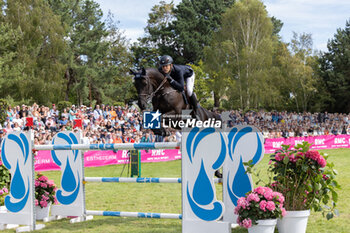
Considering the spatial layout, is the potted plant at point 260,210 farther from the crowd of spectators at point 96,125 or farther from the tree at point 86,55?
the tree at point 86,55

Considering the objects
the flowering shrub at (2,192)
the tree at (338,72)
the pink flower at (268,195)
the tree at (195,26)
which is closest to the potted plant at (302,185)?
the pink flower at (268,195)

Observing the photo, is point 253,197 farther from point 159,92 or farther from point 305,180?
point 159,92

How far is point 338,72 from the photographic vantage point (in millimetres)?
40281

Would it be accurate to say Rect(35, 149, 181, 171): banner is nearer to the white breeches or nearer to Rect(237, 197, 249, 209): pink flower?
the white breeches

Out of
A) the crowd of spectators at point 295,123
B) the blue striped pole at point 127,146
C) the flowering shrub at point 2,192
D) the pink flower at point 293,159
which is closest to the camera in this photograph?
the pink flower at point 293,159

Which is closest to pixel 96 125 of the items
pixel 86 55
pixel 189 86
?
pixel 189 86

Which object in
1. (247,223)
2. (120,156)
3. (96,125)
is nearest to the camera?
(247,223)

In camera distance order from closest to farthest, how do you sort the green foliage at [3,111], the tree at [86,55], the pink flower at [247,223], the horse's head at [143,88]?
the pink flower at [247,223] → the horse's head at [143,88] → the green foliage at [3,111] → the tree at [86,55]

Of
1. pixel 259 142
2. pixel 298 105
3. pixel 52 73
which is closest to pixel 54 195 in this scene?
pixel 259 142

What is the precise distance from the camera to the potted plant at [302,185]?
13.6ft

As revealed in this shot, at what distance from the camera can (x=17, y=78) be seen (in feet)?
94.3

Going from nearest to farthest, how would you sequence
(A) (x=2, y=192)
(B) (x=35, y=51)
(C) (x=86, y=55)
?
(A) (x=2, y=192) < (B) (x=35, y=51) < (C) (x=86, y=55)

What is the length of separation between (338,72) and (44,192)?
3994 centimetres

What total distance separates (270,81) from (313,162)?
37925 mm
